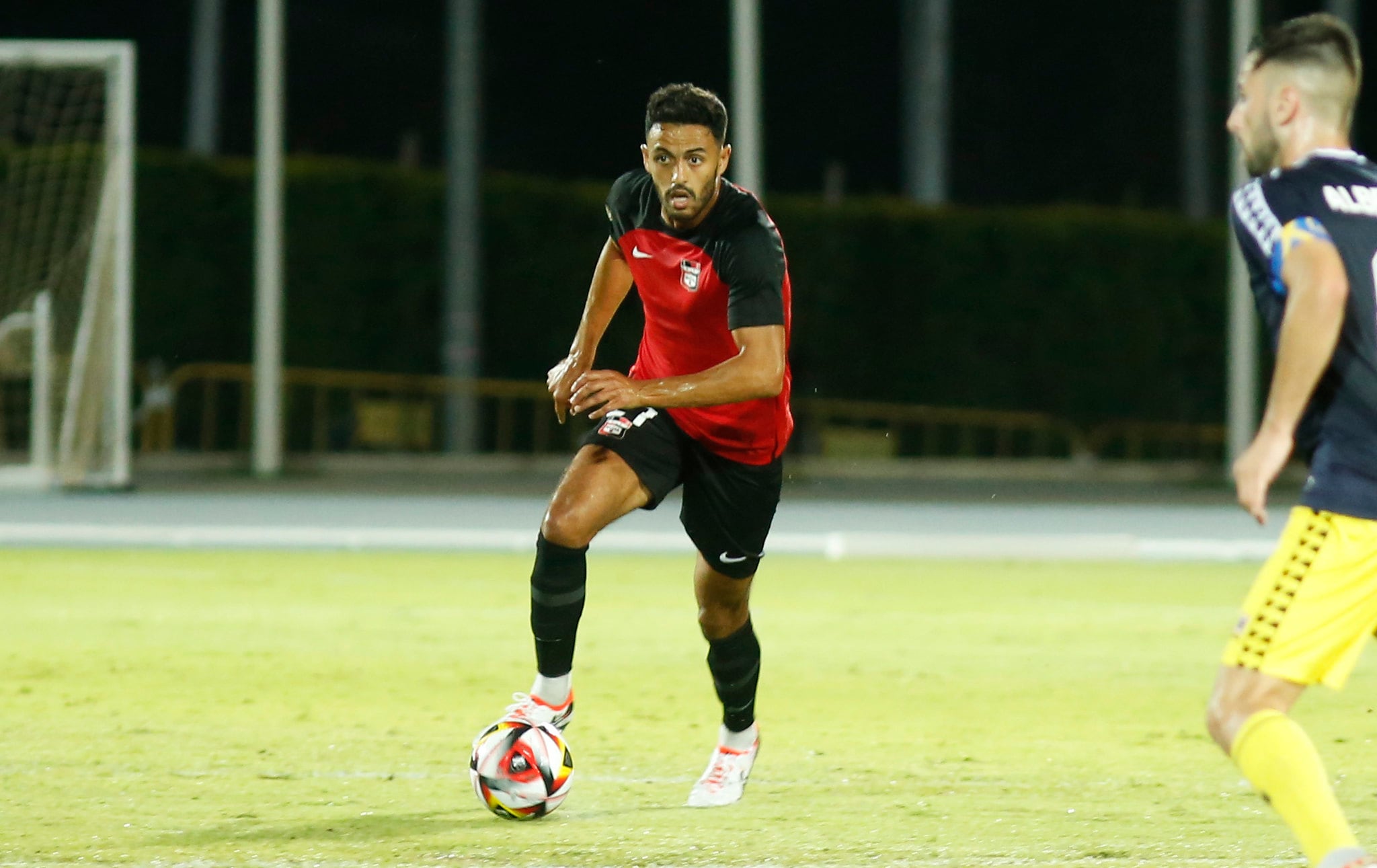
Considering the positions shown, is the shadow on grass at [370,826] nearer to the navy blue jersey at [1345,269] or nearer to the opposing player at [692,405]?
the opposing player at [692,405]

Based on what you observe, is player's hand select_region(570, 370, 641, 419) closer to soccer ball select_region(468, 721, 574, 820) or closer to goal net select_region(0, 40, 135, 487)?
soccer ball select_region(468, 721, 574, 820)

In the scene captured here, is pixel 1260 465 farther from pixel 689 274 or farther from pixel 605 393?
pixel 689 274

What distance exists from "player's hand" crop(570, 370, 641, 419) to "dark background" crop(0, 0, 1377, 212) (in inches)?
1437

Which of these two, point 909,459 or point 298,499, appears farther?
point 909,459

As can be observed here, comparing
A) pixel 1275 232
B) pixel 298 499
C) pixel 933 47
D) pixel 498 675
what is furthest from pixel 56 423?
pixel 1275 232

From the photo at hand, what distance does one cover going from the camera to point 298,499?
19.3 meters

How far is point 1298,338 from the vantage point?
4.31 metres

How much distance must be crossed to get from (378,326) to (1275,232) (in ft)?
67.0

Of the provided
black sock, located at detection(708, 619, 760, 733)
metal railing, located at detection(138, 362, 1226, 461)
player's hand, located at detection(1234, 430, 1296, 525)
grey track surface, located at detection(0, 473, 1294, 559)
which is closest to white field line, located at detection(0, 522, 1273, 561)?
grey track surface, located at detection(0, 473, 1294, 559)

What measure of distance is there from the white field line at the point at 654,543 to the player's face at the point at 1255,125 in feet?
33.1

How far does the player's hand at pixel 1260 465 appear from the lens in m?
4.34

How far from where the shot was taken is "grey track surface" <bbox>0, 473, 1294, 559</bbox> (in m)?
14.9

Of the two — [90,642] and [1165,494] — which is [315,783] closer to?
[90,642]

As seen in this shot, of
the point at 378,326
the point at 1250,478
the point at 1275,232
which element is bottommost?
the point at 378,326
